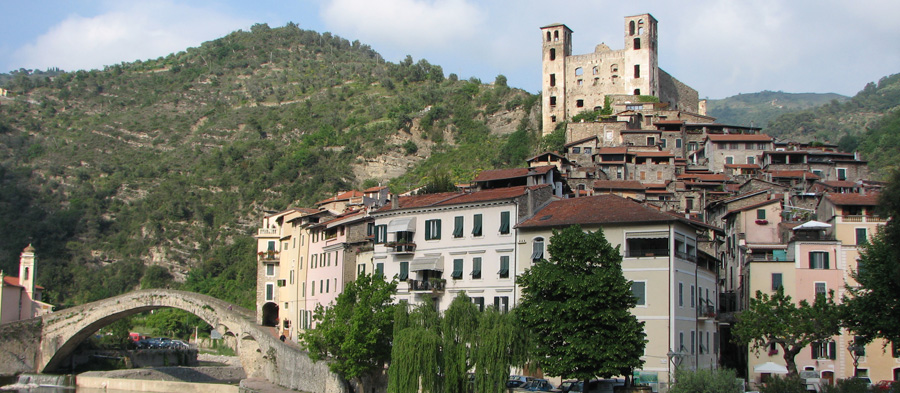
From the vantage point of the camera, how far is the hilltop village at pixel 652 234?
130 feet

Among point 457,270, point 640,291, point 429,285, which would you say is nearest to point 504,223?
point 457,270

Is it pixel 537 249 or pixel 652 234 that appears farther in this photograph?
pixel 537 249

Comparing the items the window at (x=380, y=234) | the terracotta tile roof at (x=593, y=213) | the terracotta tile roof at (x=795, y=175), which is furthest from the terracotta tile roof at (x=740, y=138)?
the window at (x=380, y=234)

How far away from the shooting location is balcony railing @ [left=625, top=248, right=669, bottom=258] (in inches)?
1523

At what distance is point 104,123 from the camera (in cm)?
16300

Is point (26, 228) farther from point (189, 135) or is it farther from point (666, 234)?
point (666, 234)

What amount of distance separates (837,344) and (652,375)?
46.8 feet

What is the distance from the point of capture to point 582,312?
34094 mm

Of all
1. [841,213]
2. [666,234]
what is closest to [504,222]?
[666,234]

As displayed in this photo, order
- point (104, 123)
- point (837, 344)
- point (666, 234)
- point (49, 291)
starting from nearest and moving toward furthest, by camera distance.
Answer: point (666, 234) → point (837, 344) → point (49, 291) → point (104, 123)

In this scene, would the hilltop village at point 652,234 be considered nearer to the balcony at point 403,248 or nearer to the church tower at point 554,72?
the balcony at point 403,248

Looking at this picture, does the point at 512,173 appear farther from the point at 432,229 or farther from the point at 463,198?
the point at 432,229

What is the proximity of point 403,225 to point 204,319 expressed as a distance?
1077 inches

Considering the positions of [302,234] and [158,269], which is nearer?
[302,234]
